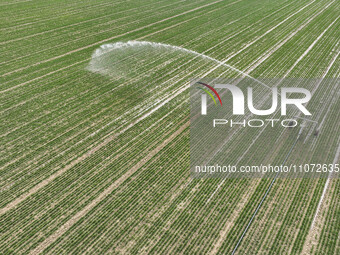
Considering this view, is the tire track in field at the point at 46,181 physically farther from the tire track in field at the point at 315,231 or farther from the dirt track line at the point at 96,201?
the tire track in field at the point at 315,231

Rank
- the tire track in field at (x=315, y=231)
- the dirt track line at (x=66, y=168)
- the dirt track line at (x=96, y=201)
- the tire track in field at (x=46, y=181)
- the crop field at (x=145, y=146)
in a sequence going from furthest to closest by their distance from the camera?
the dirt track line at (x=66, y=168) < the tire track in field at (x=46, y=181) < the crop field at (x=145, y=146) < the dirt track line at (x=96, y=201) < the tire track in field at (x=315, y=231)

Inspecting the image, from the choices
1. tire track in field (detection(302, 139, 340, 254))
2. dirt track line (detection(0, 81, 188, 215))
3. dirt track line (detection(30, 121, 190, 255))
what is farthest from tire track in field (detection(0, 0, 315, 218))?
tire track in field (detection(302, 139, 340, 254))

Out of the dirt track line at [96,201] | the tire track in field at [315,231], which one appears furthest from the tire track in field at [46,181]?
the tire track in field at [315,231]

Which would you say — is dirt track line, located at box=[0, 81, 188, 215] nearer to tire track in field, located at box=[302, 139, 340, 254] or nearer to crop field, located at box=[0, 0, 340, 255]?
crop field, located at box=[0, 0, 340, 255]

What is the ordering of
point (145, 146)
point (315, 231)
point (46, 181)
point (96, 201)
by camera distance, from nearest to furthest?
point (315, 231) → point (96, 201) → point (46, 181) → point (145, 146)

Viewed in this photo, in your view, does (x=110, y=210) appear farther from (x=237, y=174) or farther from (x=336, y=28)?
(x=336, y=28)

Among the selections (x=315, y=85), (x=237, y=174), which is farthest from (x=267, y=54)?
(x=237, y=174)

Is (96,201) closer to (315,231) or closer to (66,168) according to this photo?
(66,168)

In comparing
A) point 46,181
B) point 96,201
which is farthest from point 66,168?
point 96,201
